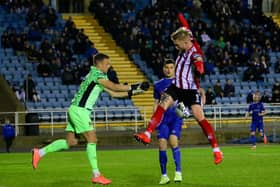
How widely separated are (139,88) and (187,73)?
816 millimetres

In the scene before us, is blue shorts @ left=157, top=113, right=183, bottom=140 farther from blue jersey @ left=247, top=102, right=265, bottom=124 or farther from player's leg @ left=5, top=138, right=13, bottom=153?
player's leg @ left=5, top=138, right=13, bottom=153

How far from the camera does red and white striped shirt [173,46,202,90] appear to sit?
48.9ft

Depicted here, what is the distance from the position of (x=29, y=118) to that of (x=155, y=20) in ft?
38.6

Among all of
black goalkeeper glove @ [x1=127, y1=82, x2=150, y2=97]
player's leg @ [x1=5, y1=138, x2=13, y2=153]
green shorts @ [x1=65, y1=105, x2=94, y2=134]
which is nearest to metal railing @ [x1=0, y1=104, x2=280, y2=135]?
player's leg @ [x1=5, y1=138, x2=13, y2=153]

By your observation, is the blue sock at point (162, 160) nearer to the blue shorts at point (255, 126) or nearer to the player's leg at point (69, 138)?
the player's leg at point (69, 138)

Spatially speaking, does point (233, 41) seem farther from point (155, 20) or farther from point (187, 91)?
point (187, 91)

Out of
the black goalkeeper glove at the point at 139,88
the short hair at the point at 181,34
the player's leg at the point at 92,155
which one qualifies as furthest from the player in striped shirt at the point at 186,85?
the player's leg at the point at 92,155

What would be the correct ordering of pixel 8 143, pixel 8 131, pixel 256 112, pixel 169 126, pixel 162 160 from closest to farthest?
pixel 162 160 → pixel 169 126 → pixel 256 112 → pixel 8 143 → pixel 8 131

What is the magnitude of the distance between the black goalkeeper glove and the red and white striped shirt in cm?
50

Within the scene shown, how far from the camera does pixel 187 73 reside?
49.0ft

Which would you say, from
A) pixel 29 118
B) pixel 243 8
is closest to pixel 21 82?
pixel 29 118

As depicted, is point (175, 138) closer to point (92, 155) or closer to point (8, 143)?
point (92, 155)

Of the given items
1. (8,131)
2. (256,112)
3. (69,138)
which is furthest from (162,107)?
(8,131)

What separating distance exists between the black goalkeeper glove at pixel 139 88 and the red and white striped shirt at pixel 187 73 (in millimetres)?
497
